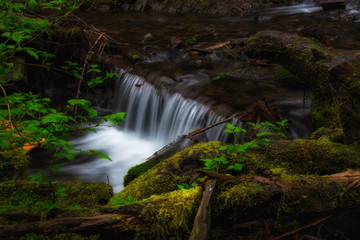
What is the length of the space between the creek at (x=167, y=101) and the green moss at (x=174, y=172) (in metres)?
2.58

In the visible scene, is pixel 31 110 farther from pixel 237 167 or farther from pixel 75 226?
pixel 237 167

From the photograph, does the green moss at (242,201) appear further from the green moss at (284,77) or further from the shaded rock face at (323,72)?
the green moss at (284,77)

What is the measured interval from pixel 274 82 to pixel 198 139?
356cm

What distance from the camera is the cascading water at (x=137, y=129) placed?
6.06 m

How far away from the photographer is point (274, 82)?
7227 millimetres

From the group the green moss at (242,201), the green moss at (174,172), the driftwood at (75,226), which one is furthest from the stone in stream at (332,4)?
→ the driftwood at (75,226)

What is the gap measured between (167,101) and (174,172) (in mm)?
4745

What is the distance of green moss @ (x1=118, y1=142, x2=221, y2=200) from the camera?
274 cm

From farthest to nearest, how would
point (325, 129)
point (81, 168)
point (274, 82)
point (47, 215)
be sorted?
point (274, 82), point (81, 168), point (325, 129), point (47, 215)

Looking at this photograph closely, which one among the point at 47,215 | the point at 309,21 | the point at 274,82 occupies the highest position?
the point at 309,21

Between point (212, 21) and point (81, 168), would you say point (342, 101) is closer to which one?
point (81, 168)

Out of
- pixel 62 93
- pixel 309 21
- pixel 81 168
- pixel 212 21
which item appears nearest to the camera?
pixel 81 168

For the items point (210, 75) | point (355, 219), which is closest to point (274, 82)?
point (210, 75)

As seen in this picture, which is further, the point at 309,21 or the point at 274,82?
the point at 309,21
